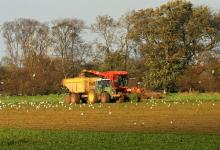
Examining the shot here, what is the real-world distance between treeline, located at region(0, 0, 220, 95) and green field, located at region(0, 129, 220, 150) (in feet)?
195

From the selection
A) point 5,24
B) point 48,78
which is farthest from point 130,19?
point 5,24

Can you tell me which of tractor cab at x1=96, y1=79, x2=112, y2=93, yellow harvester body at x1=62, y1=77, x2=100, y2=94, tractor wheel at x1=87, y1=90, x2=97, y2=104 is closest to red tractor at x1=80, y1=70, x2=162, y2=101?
tractor cab at x1=96, y1=79, x2=112, y2=93

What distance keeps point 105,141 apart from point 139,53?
7098cm

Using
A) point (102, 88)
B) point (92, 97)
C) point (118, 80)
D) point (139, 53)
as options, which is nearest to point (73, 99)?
point (92, 97)

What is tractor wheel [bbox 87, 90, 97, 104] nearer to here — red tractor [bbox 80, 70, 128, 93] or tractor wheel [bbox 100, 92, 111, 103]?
tractor wheel [bbox 100, 92, 111, 103]

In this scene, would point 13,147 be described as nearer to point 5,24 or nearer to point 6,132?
point 6,132

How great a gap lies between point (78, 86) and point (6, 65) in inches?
1808

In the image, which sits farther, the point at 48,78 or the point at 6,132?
the point at 48,78

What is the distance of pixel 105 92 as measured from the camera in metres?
53.1

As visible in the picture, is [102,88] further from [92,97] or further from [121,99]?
[121,99]

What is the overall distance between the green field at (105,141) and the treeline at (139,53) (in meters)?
59.3

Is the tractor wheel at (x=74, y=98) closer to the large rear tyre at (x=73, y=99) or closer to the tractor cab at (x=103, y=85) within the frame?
the large rear tyre at (x=73, y=99)

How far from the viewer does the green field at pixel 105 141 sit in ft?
53.4

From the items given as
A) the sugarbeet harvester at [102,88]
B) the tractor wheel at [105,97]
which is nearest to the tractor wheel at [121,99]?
the sugarbeet harvester at [102,88]
